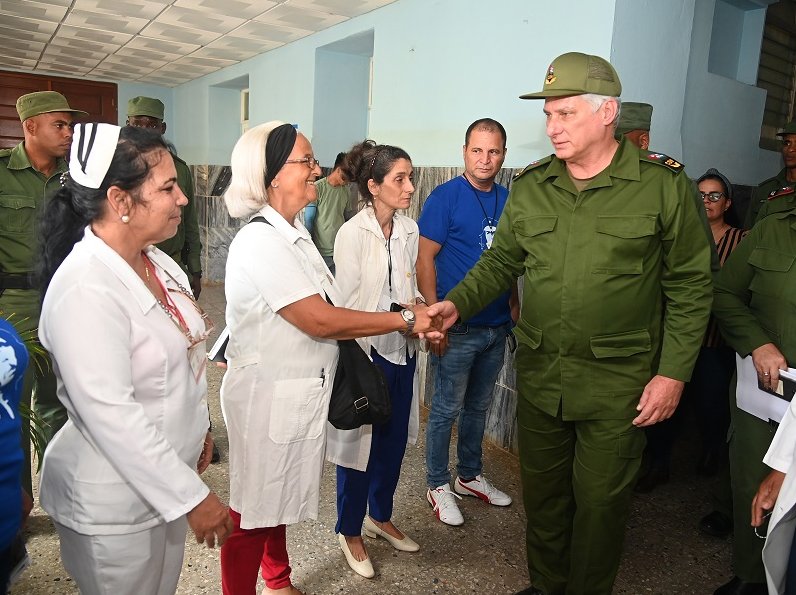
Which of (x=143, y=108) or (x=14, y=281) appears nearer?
(x=14, y=281)

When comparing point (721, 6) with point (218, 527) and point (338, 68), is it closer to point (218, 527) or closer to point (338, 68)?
point (338, 68)

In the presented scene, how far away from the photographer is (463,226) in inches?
104

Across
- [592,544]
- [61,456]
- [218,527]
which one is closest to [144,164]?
[61,456]

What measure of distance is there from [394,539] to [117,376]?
1627mm

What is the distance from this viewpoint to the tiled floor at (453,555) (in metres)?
2.16

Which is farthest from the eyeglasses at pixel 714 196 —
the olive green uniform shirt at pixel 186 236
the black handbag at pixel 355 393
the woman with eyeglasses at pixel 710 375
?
the olive green uniform shirt at pixel 186 236

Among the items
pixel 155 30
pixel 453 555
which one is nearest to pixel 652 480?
pixel 453 555

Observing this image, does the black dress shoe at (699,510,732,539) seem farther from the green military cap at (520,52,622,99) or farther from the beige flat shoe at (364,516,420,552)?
the green military cap at (520,52,622,99)

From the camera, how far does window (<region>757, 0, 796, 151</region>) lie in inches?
159

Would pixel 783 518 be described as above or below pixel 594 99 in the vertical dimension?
below

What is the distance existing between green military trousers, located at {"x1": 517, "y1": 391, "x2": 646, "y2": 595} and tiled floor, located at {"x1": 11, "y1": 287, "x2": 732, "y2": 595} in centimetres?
32

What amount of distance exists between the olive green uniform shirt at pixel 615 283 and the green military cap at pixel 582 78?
19 cm

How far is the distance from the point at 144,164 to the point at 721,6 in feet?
13.0

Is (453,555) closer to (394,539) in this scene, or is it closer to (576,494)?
(394,539)
